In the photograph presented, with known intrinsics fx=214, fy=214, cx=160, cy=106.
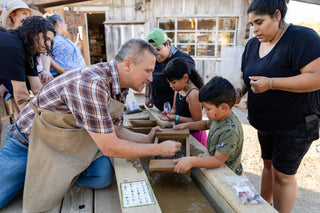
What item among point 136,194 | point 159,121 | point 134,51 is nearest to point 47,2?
point 159,121

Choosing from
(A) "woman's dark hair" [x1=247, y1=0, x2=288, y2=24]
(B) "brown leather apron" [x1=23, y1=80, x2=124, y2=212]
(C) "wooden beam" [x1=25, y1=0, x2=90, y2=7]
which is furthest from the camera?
(C) "wooden beam" [x1=25, y1=0, x2=90, y2=7]

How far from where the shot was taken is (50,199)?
150cm

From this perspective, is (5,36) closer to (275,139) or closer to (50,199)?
(50,199)

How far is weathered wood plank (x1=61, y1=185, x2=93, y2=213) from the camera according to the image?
1.52 m

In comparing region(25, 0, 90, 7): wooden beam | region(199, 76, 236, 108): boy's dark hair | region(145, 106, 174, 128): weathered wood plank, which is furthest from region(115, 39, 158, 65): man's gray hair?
A: region(25, 0, 90, 7): wooden beam

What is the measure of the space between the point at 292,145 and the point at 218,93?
2.46 ft

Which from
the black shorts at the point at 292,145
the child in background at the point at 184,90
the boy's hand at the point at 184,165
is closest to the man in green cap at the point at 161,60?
the child in background at the point at 184,90

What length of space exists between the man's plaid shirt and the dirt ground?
2.66 m

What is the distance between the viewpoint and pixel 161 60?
2996 millimetres

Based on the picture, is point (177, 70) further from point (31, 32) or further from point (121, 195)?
point (31, 32)

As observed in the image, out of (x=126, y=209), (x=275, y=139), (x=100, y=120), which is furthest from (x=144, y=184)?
(x=275, y=139)

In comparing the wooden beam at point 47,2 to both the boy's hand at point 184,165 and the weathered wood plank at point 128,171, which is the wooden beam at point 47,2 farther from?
the boy's hand at point 184,165

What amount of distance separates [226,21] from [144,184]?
661 centimetres

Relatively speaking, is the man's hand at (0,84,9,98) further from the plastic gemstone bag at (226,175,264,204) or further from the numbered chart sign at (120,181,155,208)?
the plastic gemstone bag at (226,175,264,204)
